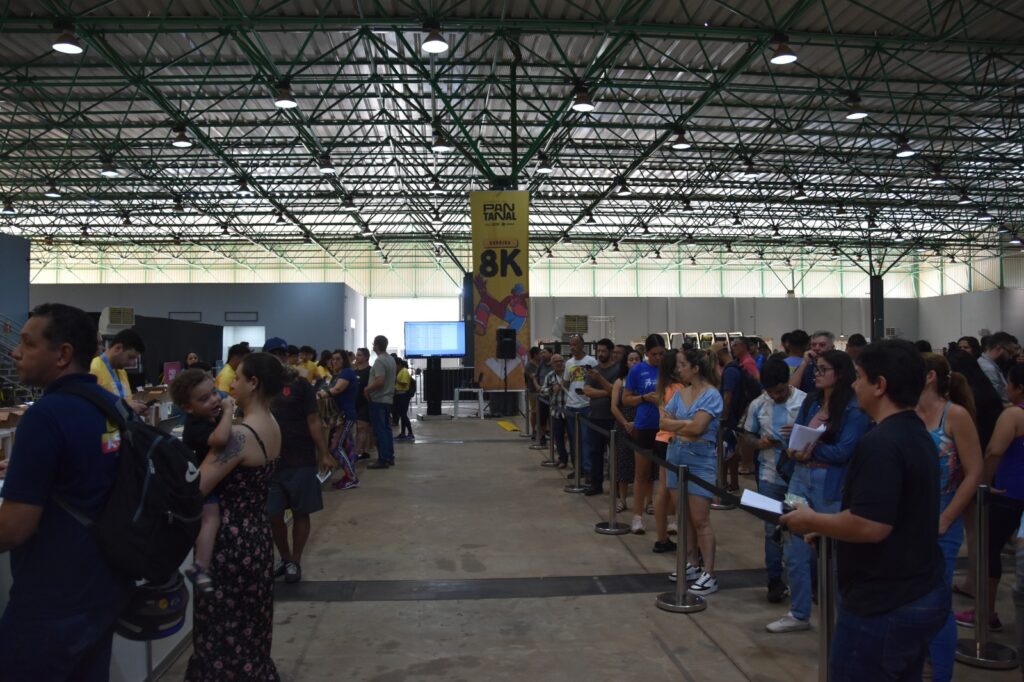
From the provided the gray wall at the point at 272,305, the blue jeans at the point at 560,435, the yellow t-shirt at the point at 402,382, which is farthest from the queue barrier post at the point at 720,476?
the gray wall at the point at 272,305

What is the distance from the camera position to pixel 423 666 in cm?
404

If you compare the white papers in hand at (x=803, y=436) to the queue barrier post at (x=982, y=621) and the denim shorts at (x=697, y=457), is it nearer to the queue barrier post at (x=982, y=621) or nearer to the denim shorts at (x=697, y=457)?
the queue barrier post at (x=982, y=621)

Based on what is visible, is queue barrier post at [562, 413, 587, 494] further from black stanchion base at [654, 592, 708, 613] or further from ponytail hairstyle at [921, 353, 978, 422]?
ponytail hairstyle at [921, 353, 978, 422]

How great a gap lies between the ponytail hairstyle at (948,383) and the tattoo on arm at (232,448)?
3338mm

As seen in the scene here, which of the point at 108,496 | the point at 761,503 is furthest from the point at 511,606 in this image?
the point at 108,496

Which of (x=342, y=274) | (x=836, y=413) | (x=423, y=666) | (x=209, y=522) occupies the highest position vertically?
(x=342, y=274)

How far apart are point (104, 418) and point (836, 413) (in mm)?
3375

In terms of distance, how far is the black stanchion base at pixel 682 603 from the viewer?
15.7 feet

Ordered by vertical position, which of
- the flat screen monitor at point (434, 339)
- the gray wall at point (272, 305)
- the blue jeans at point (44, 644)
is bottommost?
the blue jeans at point (44, 644)

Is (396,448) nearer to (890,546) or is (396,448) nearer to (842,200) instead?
(890,546)

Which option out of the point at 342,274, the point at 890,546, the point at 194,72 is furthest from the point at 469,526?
the point at 342,274

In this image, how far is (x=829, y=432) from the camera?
3.94m

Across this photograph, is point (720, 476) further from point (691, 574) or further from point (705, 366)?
point (705, 366)

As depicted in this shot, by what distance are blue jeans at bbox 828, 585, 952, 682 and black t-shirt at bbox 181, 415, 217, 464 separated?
253 centimetres
